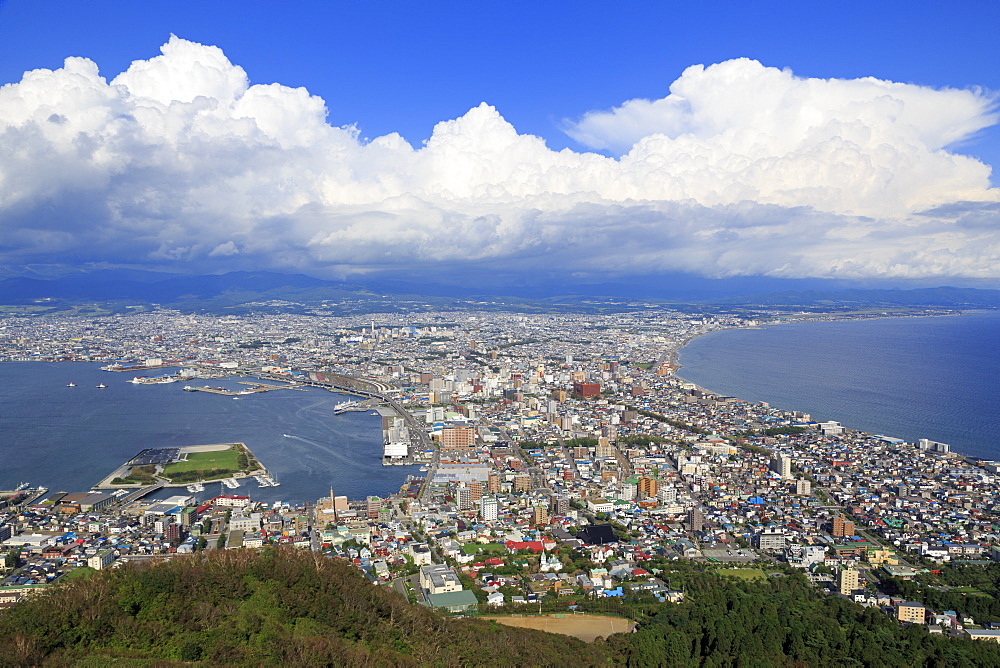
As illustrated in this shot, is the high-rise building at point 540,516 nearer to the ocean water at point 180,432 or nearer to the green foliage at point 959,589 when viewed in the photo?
the ocean water at point 180,432

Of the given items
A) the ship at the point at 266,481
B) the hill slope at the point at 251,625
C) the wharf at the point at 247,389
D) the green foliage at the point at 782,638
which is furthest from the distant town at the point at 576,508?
the wharf at the point at 247,389

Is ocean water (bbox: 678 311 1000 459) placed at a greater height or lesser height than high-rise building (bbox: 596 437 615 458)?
greater

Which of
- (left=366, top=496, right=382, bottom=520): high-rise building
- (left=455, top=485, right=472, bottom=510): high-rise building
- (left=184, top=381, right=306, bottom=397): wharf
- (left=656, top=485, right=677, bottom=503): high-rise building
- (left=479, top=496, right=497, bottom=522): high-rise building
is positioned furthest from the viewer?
(left=184, top=381, right=306, bottom=397): wharf

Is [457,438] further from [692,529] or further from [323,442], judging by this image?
[692,529]

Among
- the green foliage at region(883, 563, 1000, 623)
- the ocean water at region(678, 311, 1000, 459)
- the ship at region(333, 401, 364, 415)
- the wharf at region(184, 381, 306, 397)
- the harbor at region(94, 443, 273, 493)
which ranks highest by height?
the ocean water at region(678, 311, 1000, 459)

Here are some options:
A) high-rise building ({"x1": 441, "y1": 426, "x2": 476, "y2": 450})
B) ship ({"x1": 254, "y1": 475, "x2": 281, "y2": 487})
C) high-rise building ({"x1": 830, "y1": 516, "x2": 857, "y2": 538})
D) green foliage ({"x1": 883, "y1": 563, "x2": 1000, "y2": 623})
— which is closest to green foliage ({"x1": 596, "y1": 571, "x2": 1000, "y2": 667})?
green foliage ({"x1": 883, "y1": 563, "x2": 1000, "y2": 623})

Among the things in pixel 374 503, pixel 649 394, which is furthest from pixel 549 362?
pixel 374 503

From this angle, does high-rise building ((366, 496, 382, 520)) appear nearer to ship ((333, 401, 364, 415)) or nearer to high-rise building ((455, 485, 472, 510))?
high-rise building ((455, 485, 472, 510))
